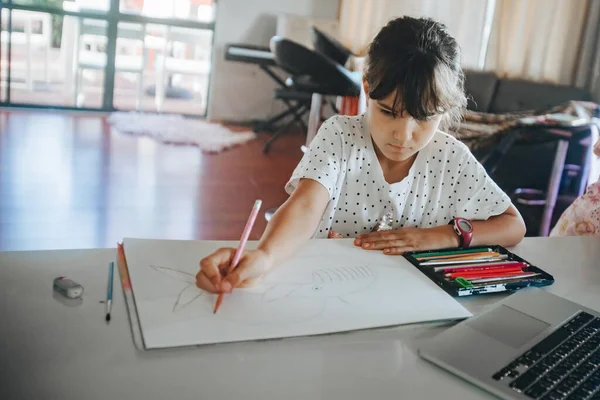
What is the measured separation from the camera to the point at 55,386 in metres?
0.62

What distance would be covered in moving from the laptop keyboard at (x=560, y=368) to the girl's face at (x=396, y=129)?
0.42 m

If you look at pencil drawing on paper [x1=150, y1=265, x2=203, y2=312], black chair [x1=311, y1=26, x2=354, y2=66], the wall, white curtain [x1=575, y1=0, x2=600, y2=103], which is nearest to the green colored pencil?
pencil drawing on paper [x1=150, y1=265, x2=203, y2=312]

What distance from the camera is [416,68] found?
1.10 meters

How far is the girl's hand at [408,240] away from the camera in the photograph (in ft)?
3.57

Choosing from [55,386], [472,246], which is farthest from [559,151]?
A: [55,386]

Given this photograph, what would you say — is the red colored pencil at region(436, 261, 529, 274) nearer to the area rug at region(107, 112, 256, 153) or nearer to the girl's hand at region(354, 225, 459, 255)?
the girl's hand at region(354, 225, 459, 255)

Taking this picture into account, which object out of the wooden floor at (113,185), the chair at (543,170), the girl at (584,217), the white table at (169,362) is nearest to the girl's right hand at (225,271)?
the white table at (169,362)

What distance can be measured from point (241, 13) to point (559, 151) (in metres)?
3.01

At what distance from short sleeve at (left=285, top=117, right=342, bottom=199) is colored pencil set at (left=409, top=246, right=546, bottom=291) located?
23cm

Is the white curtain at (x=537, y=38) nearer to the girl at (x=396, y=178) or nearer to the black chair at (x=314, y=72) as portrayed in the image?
the black chair at (x=314, y=72)

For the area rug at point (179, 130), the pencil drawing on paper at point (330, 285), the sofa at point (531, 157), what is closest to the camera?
the pencil drawing on paper at point (330, 285)

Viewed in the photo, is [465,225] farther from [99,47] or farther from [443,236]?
[99,47]

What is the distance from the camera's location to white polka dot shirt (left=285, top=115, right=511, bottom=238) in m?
1.29

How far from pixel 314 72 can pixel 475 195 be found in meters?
2.35
